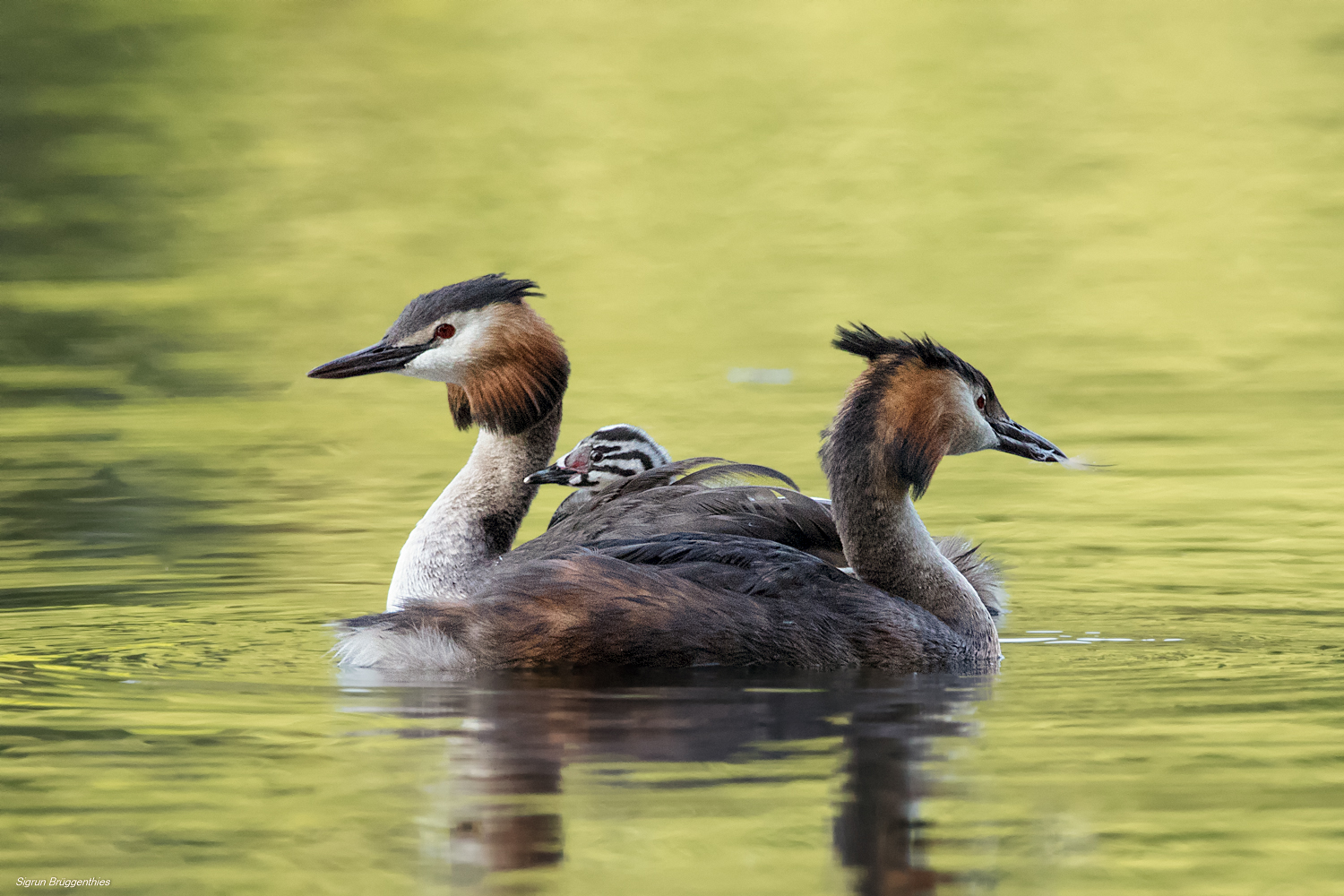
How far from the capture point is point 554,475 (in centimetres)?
895

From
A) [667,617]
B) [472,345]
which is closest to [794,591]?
[667,617]

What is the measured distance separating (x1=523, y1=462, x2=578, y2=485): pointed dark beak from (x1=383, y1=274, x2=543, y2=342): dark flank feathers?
26.2 inches

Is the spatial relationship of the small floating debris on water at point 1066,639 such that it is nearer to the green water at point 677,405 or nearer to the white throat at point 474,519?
the green water at point 677,405

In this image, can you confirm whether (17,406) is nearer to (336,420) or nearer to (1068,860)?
(336,420)

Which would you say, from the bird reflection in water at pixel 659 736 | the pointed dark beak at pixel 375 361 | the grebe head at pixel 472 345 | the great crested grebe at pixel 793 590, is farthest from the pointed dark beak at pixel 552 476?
the bird reflection in water at pixel 659 736

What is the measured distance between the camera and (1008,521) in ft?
34.3

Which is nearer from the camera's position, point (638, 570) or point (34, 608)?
point (638, 570)

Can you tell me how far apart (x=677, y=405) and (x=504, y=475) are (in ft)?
14.7

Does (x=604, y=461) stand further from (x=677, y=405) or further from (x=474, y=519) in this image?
(x=677, y=405)

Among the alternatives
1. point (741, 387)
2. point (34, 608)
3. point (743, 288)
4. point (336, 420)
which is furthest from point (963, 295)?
point (34, 608)

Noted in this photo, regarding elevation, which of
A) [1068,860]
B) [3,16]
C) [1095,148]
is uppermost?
[3,16]

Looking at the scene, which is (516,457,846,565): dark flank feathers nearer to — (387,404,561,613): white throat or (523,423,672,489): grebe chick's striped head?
(387,404,561,613): white throat

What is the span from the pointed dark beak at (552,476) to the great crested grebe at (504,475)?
0.03m

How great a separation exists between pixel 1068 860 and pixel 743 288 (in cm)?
1215
